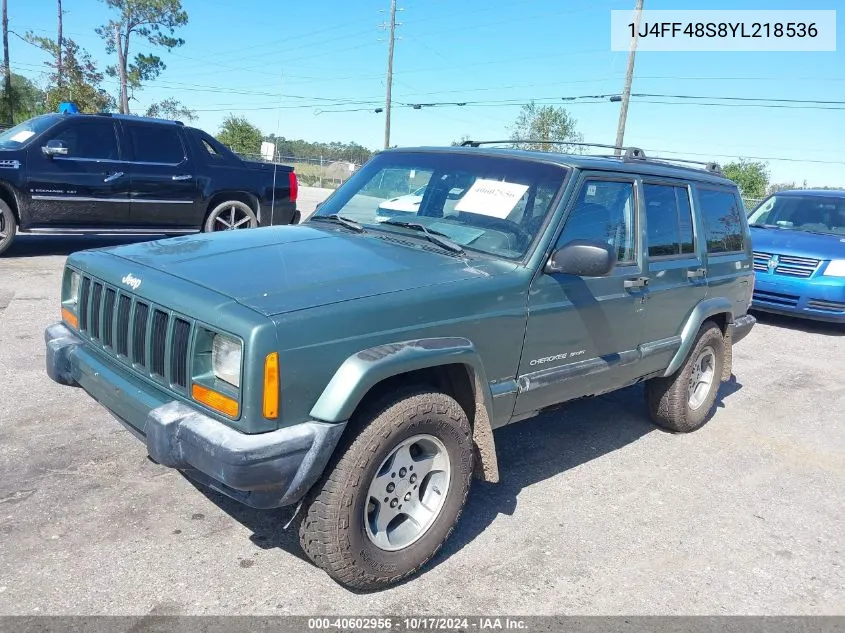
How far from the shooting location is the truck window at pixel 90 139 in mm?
8734

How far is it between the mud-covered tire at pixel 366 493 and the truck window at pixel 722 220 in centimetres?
285

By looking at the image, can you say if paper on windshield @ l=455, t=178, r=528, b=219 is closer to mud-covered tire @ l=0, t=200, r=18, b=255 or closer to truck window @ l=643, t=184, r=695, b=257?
truck window @ l=643, t=184, r=695, b=257

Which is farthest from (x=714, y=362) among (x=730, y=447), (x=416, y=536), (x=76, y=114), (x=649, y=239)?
(x=76, y=114)

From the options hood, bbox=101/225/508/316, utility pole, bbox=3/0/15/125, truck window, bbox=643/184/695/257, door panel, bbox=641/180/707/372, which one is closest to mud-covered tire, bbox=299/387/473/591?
hood, bbox=101/225/508/316

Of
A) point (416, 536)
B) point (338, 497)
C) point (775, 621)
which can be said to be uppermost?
point (338, 497)

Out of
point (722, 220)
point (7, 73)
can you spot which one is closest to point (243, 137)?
point (7, 73)

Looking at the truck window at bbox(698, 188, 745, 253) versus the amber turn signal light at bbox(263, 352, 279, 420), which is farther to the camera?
the truck window at bbox(698, 188, 745, 253)

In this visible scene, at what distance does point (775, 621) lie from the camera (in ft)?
9.62

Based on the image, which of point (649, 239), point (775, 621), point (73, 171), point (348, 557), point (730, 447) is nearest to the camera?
point (348, 557)

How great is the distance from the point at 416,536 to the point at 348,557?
40cm

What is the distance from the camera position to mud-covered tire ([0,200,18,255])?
848 centimetres

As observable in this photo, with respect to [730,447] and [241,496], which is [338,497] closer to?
[241,496]

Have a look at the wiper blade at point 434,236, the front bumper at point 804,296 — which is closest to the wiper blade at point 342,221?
the wiper blade at point 434,236

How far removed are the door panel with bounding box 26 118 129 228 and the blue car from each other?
845 centimetres
